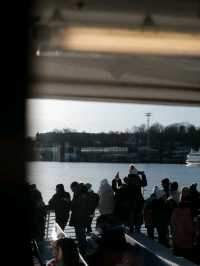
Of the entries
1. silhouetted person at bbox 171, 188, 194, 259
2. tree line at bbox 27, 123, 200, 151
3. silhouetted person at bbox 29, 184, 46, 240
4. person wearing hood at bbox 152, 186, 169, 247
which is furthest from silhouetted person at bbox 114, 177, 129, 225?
silhouetted person at bbox 29, 184, 46, 240

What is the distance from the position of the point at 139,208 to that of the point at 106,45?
1929 millimetres

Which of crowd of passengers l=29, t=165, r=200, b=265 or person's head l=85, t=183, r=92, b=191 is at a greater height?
person's head l=85, t=183, r=92, b=191

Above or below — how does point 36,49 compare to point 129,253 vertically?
above

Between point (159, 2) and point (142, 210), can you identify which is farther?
point (142, 210)

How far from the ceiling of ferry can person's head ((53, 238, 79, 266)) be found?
0.48 meters

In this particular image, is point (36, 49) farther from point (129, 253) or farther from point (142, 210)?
point (142, 210)

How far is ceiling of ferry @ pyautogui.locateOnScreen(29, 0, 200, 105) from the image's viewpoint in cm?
151

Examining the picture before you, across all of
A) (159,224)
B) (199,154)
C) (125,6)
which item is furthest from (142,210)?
(125,6)

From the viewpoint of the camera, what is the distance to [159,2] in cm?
160

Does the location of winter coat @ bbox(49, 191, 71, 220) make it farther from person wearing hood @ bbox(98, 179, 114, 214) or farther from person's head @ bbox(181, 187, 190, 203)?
person's head @ bbox(181, 187, 190, 203)

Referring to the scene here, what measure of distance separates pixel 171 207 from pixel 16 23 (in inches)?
106

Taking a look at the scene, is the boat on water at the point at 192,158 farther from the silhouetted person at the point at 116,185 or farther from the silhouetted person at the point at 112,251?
the silhouetted person at the point at 116,185

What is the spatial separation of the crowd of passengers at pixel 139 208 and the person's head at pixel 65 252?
43 centimetres

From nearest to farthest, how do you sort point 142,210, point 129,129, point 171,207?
point 129,129, point 142,210, point 171,207
